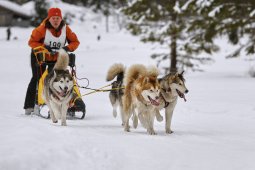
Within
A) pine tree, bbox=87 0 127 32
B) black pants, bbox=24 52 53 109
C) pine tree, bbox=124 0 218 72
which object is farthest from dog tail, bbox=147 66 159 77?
pine tree, bbox=87 0 127 32

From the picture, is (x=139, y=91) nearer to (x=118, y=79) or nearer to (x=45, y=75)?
(x=118, y=79)

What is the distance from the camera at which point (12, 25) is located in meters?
63.3

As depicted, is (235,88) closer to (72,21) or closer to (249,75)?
(249,75)

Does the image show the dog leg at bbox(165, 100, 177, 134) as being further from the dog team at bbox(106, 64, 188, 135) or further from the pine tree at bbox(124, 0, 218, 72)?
the pine tree at bbox(124, 0, 218, 72)

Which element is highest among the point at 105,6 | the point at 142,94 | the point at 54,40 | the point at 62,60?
the point at 105,6

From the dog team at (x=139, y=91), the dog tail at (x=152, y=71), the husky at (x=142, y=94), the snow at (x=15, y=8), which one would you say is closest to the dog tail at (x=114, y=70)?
the husky at (x=142, y=94)

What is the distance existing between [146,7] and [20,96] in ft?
29.9

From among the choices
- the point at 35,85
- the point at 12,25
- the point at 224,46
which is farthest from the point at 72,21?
the point at 35,85

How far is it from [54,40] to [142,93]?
6.83ft

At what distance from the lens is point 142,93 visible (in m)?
6.08

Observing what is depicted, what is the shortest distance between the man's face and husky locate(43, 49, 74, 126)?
0.68 meters

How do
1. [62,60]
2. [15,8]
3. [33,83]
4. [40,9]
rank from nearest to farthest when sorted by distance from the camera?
[62,60] → [33,83] → [40,9] → [15,8]

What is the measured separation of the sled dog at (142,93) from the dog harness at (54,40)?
1.50 metres

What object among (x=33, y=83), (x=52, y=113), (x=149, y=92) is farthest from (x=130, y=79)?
(x=33, y=83)
